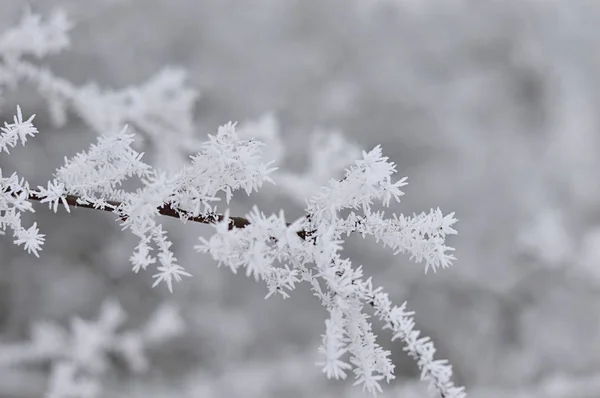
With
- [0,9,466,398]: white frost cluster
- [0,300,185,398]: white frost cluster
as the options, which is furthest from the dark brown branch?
[0,300,185,398]: white frost cluster

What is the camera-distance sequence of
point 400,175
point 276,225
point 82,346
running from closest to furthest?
point 276,225 → point 82,346 → point 400,175

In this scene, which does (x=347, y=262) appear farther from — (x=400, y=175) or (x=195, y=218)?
(x=400, y=175)

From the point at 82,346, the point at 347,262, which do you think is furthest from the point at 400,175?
the point at 347,262

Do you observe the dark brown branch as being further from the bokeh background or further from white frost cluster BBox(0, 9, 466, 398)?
the bokeh background

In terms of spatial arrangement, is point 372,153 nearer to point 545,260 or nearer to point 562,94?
point 545,260

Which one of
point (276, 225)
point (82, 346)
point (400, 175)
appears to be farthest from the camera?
point (400, 175)

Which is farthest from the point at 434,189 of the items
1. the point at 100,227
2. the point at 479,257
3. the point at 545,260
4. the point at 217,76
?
the point at 100,227

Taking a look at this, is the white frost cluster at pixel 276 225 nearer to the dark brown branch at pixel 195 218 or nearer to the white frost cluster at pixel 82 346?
the dark brown branch at pixel 195 218

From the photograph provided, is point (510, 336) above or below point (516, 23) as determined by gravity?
below
